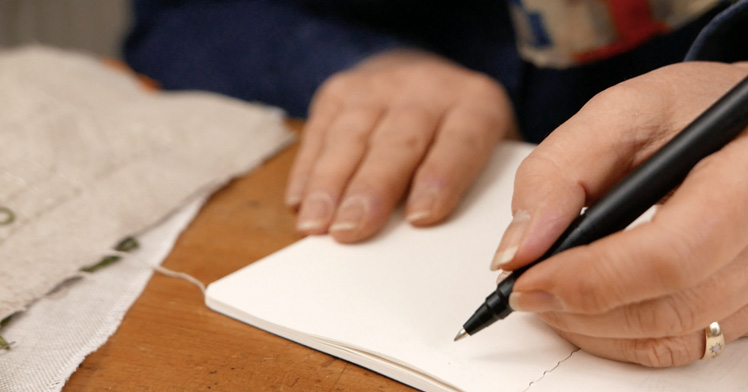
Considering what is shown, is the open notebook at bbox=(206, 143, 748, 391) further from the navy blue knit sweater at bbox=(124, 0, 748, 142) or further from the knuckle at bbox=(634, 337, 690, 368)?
the navy blue knit sweater at bbox=(124, 0, 748, 142)

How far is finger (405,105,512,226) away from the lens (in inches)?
15.3

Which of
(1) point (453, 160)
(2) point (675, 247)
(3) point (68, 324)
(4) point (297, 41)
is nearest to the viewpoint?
(2) point (675, 247)

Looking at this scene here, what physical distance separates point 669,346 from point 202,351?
223mm

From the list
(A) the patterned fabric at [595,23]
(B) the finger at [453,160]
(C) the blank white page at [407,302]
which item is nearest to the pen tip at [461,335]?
(C) the blank white page at [407,302]

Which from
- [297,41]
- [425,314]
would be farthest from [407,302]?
[297,41]

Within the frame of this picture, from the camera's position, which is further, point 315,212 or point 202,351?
point 315,212

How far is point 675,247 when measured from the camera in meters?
0.22

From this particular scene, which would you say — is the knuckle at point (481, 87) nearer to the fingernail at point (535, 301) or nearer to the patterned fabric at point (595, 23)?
the patterned fabric at point (595, 23)

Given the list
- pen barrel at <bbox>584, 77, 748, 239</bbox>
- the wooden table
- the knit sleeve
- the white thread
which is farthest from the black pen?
the knit sleeve

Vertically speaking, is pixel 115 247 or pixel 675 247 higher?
pixel 675 247

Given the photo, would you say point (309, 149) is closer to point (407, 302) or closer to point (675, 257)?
point (407, 302)

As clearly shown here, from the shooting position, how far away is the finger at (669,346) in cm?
25

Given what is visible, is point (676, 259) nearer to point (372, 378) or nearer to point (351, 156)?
point (372, 378)

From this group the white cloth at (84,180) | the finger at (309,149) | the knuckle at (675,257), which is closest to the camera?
the knuckle at (675,257)
